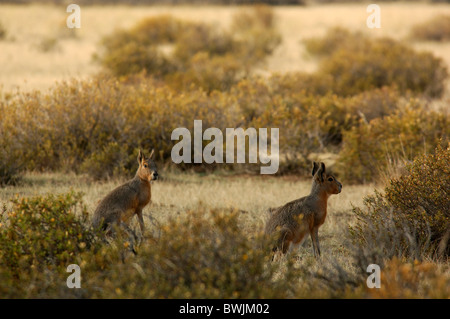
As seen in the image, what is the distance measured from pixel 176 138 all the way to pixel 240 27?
27.9 metres

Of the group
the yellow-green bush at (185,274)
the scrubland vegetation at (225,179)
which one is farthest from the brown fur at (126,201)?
the yellow-green bush at (185,274)

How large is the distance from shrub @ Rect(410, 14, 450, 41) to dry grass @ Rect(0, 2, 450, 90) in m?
1.73

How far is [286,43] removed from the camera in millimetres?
35062

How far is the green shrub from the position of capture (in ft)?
18.9

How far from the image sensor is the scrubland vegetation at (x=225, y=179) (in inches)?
206

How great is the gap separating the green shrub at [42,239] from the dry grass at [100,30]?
868 cm

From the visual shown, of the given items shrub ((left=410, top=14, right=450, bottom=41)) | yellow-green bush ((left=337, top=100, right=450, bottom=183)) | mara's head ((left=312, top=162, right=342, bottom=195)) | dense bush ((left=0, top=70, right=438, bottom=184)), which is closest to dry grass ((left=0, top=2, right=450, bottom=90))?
shrub ((left=410, top=14, right=450, bottom=41))

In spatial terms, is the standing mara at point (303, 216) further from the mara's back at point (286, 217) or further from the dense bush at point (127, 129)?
the dense bush at point (127, 129)

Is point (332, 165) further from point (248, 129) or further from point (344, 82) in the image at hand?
point (344, 82)

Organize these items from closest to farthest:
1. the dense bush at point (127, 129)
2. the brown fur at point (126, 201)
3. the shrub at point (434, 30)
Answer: the brown fur at point (126, 201) → the dense bush at point (127, 129) → the shrub at point (434, 30)

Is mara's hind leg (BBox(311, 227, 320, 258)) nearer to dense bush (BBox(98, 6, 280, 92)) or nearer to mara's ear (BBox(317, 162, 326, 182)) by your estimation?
mara's ear (BBox(317, 162, 326, 182))

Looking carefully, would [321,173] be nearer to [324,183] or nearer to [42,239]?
[324,183]

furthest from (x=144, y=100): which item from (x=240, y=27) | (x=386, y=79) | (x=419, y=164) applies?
(x=240, y=27)

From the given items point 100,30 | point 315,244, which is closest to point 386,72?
point 315,244
